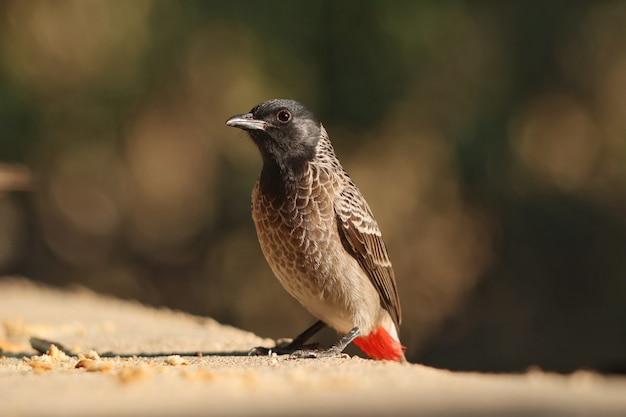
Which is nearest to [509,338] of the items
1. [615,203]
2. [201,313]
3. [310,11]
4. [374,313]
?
[615,203]

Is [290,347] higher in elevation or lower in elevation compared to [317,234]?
lower

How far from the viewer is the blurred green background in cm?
1112

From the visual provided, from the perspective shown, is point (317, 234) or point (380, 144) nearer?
point (317, 234)

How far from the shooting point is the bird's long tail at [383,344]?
557cm

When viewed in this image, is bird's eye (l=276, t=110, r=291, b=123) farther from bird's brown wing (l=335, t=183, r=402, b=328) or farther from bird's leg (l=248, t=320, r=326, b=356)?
bird's leg (l=248, t=320, r=326, b=356)

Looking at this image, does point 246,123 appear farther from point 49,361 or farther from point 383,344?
point 49,361

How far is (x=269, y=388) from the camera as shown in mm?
3301

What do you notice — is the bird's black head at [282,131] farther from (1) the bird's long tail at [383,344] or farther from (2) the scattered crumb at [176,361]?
(2) the scattered crumb at [176,361]

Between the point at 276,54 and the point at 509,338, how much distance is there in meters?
4.55

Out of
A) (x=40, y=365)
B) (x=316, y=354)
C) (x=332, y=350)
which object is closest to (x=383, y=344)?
(x=332, y=350)

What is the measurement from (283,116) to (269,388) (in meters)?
2.45

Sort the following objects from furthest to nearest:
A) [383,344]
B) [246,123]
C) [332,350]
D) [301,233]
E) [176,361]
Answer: [383,344] → [246,123] → [301,233] → [332,350] → [176,361]

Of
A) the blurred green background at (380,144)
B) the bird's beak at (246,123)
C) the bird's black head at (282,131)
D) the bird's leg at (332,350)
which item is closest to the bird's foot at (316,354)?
the bird's leg at (332,350)

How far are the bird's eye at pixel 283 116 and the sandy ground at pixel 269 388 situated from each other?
1372 mm
